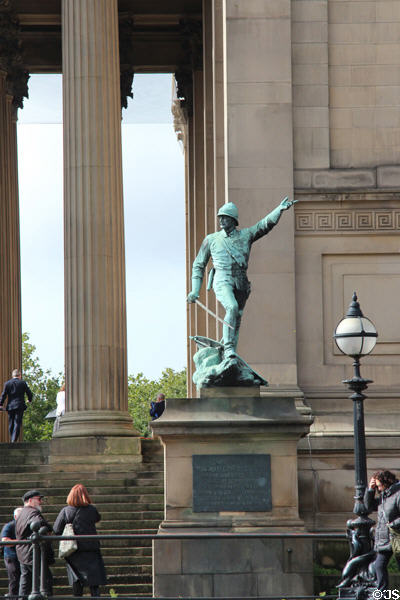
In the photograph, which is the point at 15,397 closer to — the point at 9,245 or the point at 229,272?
the point at 9,245

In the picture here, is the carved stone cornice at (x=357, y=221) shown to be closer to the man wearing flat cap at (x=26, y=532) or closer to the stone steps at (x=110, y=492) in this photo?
the stone steps at (x=110, y=492)

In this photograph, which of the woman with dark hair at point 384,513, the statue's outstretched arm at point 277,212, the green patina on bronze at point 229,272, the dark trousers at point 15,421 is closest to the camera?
the woman with dark hair at point 384,513

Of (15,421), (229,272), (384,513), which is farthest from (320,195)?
(15,421)

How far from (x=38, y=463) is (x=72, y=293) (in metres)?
4.92

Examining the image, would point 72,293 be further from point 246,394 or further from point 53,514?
point 246,394

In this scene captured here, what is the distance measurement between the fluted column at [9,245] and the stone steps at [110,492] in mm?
16509

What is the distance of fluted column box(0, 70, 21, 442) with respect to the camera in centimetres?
4925

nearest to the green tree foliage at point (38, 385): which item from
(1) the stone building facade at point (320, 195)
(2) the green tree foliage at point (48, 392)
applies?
(2) the green tree foliage at point (48, 392)

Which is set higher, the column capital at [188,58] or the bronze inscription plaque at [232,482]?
the column capital at [188,58]

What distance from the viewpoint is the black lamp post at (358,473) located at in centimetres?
1662

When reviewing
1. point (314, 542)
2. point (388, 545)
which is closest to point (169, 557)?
point (314, 542)

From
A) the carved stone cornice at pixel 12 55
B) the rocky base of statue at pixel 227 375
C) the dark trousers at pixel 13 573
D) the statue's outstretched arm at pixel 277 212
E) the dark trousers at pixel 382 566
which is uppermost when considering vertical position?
the carved stone cornice at pixel 12 55

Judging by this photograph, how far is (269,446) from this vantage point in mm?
22734

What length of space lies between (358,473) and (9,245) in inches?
1290
